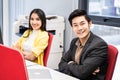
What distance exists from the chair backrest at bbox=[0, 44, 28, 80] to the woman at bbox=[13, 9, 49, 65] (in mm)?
1293

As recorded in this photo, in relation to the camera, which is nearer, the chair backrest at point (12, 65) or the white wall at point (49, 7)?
the chair backrest at point (12, 65)

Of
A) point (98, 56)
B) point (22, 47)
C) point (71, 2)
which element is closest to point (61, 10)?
point (71, 2)

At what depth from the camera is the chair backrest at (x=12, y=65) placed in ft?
4.33

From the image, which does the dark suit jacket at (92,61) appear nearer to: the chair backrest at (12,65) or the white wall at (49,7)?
the chair backrest at (12,65)

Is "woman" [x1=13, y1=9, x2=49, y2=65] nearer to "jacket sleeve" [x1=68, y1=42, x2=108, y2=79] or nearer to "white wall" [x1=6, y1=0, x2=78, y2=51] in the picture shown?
"jacket sleeve" [x1=68, y1=42, x2=108, y2=79]

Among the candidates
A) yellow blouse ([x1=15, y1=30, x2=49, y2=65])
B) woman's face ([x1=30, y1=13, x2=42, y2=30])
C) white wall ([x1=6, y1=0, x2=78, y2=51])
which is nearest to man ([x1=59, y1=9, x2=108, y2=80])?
yellow blouse ([x1=15, y1=30, x2=49, y2=65])

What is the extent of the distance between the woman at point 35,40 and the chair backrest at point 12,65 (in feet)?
4.24

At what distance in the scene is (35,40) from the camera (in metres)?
2.88

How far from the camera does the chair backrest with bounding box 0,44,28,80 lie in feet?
4.33

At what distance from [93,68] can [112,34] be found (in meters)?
1.50

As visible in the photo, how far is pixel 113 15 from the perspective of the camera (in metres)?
3.45

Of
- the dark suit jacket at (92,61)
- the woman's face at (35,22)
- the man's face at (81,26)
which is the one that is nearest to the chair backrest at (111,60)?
the dark suit jacket at (92,61)

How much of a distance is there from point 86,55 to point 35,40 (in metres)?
0.95

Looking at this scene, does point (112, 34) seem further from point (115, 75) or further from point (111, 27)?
point (115, 75)
